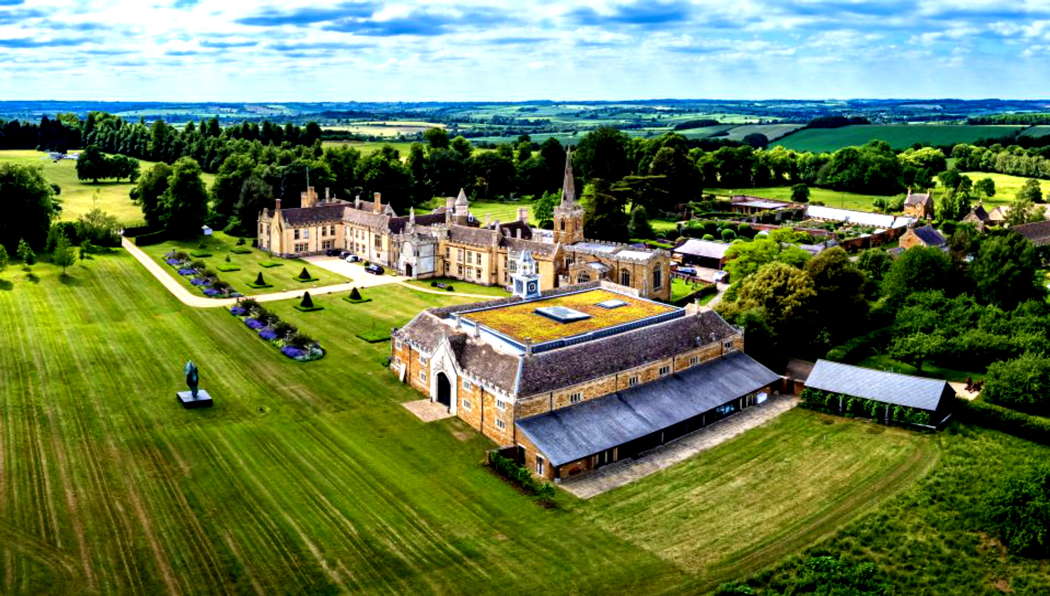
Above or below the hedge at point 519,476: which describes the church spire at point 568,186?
above

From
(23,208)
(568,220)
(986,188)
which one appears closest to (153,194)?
(23,208)

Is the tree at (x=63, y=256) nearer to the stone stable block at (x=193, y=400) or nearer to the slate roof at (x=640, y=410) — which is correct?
the stone stable block at (x=193, y=400)

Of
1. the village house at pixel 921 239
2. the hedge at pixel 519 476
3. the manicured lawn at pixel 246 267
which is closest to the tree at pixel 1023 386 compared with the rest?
the hedge at pixel 519 476

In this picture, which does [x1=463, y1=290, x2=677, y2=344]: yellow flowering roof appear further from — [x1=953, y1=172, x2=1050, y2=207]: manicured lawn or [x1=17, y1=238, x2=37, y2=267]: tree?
[x1=953, y1=172, x2=1050, y2=207]: manicured lawn

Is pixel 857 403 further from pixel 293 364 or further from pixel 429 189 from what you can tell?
pixel 429 189

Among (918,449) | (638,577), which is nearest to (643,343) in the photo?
(918,449)

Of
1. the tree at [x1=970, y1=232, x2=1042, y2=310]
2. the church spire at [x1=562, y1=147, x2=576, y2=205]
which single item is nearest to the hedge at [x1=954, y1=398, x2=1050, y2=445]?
the tree at [x1=970, y1=232, x2=1042, y2=310]

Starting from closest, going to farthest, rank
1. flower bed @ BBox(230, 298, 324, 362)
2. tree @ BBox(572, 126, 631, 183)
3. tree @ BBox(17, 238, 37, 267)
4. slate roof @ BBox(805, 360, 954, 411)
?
slate roof @ BBox(805, 360, 954, 411), flower bed @ BBox(230, 298, 324, 362), tree @ BBox(17, 238, 37, 267), tree @ BBox(572, 126, 631, 183)
